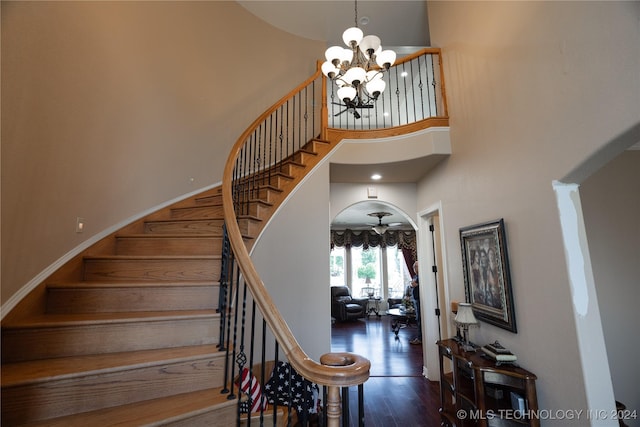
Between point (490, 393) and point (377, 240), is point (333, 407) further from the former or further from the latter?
point (377, 240)

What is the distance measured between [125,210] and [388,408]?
3527 mm

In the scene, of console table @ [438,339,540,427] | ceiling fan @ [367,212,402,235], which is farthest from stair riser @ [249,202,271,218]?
ceiling fan @ [367,212,402,235]

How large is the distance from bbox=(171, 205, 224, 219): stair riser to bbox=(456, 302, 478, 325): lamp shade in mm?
2592

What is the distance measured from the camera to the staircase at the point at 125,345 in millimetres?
1413

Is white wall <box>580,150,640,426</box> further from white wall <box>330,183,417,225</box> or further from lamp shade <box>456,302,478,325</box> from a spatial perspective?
white wall <box>330,183,417,225</box>

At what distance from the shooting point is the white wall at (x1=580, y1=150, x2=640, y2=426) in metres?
2.48

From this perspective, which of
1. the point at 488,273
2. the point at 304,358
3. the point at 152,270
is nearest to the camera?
the point at 304,358

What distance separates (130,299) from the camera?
2094mm

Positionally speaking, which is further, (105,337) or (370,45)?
(370,45)

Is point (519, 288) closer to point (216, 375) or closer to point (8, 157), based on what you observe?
point (216, 375)

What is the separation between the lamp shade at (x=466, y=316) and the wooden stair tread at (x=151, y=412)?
216 centimetres

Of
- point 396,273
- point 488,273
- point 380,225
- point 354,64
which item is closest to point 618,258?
point 488,273

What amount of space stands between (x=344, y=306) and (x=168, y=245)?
6.85m

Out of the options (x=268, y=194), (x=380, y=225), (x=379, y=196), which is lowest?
(x=268, y=194)
